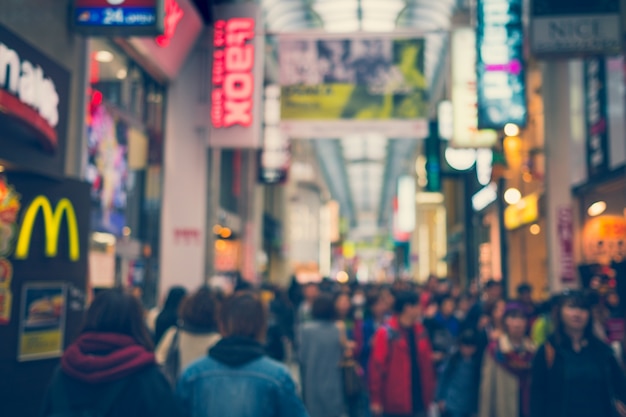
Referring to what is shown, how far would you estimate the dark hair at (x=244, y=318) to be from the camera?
12.0 feet

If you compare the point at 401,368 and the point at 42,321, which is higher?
the point at 42,321

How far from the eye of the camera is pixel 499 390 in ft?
20.0

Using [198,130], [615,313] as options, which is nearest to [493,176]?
[198,130]

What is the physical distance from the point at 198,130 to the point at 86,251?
7965mm

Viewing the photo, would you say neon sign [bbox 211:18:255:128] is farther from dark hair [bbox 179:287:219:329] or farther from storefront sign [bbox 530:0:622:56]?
dark hair [bbox 179:287:219:329]

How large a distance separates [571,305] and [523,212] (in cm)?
1353

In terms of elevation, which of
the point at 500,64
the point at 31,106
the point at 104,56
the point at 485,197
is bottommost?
the point at 31,106

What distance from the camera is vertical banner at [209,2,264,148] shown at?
46.8ft

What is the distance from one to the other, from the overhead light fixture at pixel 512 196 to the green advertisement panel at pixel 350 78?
17.2ft

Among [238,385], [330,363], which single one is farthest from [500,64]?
[238,385]

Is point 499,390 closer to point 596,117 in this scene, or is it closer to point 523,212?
point 596,117

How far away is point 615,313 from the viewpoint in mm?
8453

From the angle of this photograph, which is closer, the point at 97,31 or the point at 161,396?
the point at 161,396

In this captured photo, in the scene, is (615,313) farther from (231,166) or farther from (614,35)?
(231,166)
